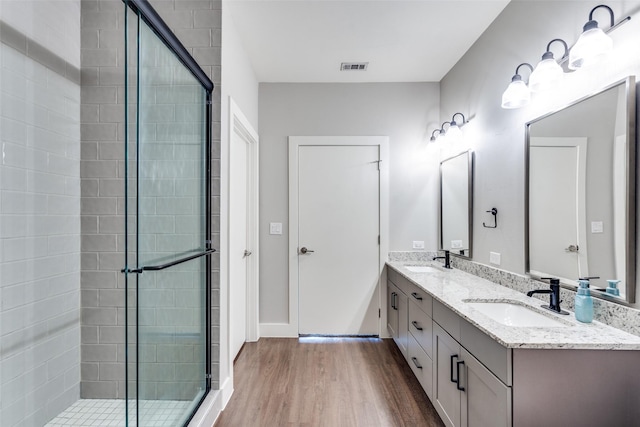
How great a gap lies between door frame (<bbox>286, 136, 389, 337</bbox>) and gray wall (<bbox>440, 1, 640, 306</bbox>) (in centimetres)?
86

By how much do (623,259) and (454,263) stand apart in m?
1.66

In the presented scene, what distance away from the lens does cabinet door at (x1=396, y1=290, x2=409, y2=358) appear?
268 cm

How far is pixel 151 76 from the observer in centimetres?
149

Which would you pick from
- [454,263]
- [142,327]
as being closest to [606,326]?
[454,263]

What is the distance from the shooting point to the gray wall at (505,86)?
148 centimetres

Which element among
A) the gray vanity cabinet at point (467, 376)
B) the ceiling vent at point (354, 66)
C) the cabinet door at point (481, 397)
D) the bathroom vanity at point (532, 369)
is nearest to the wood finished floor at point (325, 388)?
the gray vanity cabinet at point (467, 376)

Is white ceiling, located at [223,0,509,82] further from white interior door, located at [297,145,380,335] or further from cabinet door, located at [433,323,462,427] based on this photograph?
cabinet door, located at [433,323,462,427]

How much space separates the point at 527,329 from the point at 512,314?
1.63 ft

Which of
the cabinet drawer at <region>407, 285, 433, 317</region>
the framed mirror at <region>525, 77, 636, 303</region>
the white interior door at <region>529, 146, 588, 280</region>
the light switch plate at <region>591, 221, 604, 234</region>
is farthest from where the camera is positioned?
the cabinet drawer at <region>407, 285, 433, 317</region>

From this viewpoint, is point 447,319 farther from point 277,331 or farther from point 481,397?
point 277,331

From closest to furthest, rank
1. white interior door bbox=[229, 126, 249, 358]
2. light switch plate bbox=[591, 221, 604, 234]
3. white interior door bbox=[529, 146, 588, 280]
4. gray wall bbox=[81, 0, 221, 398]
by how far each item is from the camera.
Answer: light switch plate bbox=[591, 221, 604, 234]
white interior door bbox=[529, 146, 588, 280]
gray wall bbox=[81, 0, 221, 398]
white interior door bbox=[229, 126, 249, 358]

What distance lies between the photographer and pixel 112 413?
195 cm

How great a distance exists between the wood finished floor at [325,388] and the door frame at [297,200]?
0.34m

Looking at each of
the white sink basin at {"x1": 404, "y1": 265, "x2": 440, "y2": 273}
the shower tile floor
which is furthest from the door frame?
the shower tile floor
